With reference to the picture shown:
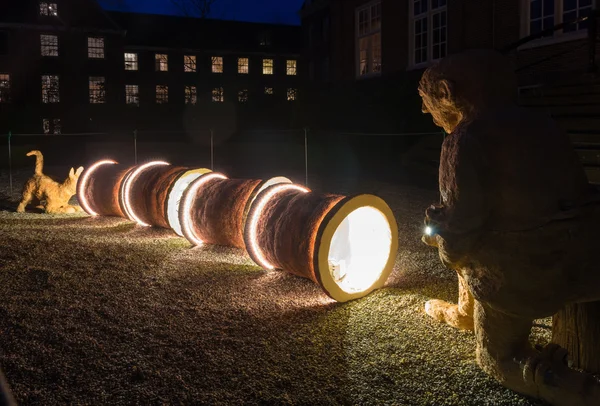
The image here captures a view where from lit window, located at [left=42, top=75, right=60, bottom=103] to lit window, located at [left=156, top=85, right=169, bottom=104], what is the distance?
27.9ft

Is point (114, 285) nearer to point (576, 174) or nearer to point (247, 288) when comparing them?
point (247, 288)

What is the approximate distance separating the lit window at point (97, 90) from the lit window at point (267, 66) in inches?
577

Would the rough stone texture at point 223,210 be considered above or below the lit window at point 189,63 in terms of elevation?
below

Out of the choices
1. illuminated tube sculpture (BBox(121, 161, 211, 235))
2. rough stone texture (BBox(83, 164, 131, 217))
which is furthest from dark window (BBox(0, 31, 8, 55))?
illuminated tube sculpture (BBox(121, 161, 211, 235))

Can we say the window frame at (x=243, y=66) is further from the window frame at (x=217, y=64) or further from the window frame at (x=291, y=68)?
the window frame at (x=291, y=68)

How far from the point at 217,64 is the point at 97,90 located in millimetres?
11230

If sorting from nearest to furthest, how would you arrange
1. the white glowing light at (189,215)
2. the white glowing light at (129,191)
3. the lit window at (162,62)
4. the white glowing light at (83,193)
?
the white glowing light at (189,215), the white glowing light at (129,191), the white glowing light at (83,193), the lit window at (162,62)

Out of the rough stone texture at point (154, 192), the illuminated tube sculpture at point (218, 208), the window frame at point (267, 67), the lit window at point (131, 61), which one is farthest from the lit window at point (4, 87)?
the illuminated tube sculpture at point (218, 208)

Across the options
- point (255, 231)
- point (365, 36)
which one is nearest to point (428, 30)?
point (365, 36)

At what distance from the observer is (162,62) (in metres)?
45.4

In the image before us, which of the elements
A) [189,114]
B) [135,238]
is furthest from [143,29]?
[135,238]

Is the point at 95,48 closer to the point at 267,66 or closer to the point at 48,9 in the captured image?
the point at 48,9

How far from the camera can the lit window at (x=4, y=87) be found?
121 ft

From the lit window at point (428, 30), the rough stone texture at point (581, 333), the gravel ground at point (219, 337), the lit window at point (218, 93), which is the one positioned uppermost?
the lit window at point (218, 93)
